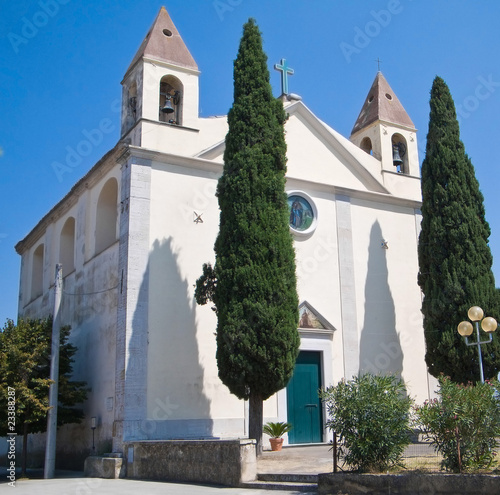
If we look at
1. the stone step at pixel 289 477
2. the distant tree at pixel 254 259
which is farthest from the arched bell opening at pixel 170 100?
the stone step at pixel 289 477

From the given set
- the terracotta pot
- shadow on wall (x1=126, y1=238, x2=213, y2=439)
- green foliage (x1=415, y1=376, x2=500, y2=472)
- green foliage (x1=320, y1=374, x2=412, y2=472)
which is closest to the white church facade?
shadow on wall (x1=126, y1=238, x2=213, y2=439)

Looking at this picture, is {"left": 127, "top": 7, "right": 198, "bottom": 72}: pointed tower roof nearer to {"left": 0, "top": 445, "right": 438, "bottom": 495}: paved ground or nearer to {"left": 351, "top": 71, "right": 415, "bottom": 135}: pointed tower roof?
{"left": 351, "top": 71, "right": 415, "bottom": 135}: pointed tower roof

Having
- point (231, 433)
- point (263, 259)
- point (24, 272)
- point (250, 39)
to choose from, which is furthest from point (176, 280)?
point (24, 272)

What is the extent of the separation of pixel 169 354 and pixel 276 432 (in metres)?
3.10

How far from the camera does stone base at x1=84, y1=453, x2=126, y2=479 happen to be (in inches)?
539

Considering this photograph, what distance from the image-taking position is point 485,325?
14.1 meters

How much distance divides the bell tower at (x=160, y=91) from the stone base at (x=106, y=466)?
298 inches

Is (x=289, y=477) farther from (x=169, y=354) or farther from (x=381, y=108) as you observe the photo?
(x=381, y=108)

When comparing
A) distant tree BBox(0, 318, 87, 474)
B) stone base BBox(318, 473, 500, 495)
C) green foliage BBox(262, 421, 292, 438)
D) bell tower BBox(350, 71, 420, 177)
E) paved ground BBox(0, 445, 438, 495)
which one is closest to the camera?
stone base BBox(318, 473, 500, 495)

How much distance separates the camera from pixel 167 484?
11750 millimetres

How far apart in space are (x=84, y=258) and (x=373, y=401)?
1127 centimetres

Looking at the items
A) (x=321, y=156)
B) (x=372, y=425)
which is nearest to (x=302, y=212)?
(x=321, y=156)

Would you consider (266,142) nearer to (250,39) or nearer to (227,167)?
(227,167)

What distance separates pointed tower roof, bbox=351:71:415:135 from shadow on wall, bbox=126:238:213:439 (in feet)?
29.6
